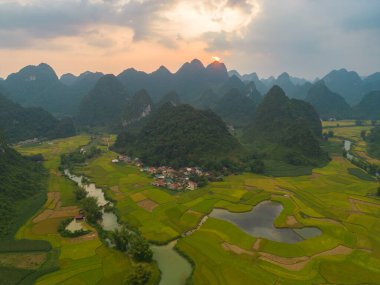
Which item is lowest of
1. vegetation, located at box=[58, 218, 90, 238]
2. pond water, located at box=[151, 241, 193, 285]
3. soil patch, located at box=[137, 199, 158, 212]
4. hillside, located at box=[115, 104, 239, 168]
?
pond water, located at box=[151, 241, 193, 285]

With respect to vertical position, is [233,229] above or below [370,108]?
below

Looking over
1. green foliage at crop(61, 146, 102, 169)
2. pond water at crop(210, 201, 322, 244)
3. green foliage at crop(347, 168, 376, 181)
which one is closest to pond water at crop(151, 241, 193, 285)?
pond water at crop(210, 201, 322, 244)

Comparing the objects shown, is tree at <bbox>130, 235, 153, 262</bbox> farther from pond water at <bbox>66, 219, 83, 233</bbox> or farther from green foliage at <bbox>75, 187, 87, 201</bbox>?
green foliage at <bbox>75, 187, 87, 201</bbox>

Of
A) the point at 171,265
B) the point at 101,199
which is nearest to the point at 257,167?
the point at 101,199

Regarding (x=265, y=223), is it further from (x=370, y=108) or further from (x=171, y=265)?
(x=370, y=108)

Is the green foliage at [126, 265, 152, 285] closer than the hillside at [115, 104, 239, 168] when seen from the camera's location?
Yes

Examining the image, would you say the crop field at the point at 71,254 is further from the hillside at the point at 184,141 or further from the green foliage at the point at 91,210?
the hillside at the point at 184,141

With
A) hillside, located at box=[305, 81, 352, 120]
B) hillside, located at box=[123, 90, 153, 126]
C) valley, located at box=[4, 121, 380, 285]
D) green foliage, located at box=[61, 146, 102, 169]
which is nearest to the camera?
valley, located at box=[4, 121, 380, 285]

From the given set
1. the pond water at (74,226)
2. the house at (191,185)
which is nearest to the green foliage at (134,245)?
the pond water at (74,226)
